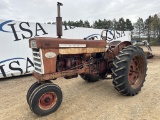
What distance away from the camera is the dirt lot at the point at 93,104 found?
353 centimetres

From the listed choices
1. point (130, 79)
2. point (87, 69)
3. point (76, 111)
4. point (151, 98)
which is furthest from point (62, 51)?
point (151, 98)

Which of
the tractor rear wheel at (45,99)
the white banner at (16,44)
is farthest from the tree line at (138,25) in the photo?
the tractor rear wheel at (45,99)

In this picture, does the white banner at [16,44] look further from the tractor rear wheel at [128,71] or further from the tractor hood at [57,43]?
the tractor rear wheel at [128,71]

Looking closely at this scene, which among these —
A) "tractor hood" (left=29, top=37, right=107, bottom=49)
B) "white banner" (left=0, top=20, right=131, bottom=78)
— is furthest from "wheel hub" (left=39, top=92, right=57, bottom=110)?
"white banner" (left=0, top=20, right=131, bottom=78)

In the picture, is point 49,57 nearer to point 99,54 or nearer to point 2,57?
point 99,54

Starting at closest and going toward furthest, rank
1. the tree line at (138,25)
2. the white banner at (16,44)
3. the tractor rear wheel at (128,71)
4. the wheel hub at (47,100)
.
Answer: the wheel hub at (47,100) < the tractor rear wheel at (128,71) < the white banner at (16,44) < the tree line at (138,25)

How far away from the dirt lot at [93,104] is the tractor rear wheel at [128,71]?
0.80 feet

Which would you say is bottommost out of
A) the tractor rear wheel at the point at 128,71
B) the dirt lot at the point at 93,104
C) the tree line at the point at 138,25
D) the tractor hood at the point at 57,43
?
the dirt lot at the point at 93,104

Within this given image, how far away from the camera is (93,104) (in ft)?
13.5

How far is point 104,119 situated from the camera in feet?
11.1

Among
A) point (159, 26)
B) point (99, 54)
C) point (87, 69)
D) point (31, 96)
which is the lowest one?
point (31, 96)

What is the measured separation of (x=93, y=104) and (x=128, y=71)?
1166mm

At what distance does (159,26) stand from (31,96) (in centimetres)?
4092

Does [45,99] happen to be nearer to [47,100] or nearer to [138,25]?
[47,100]
